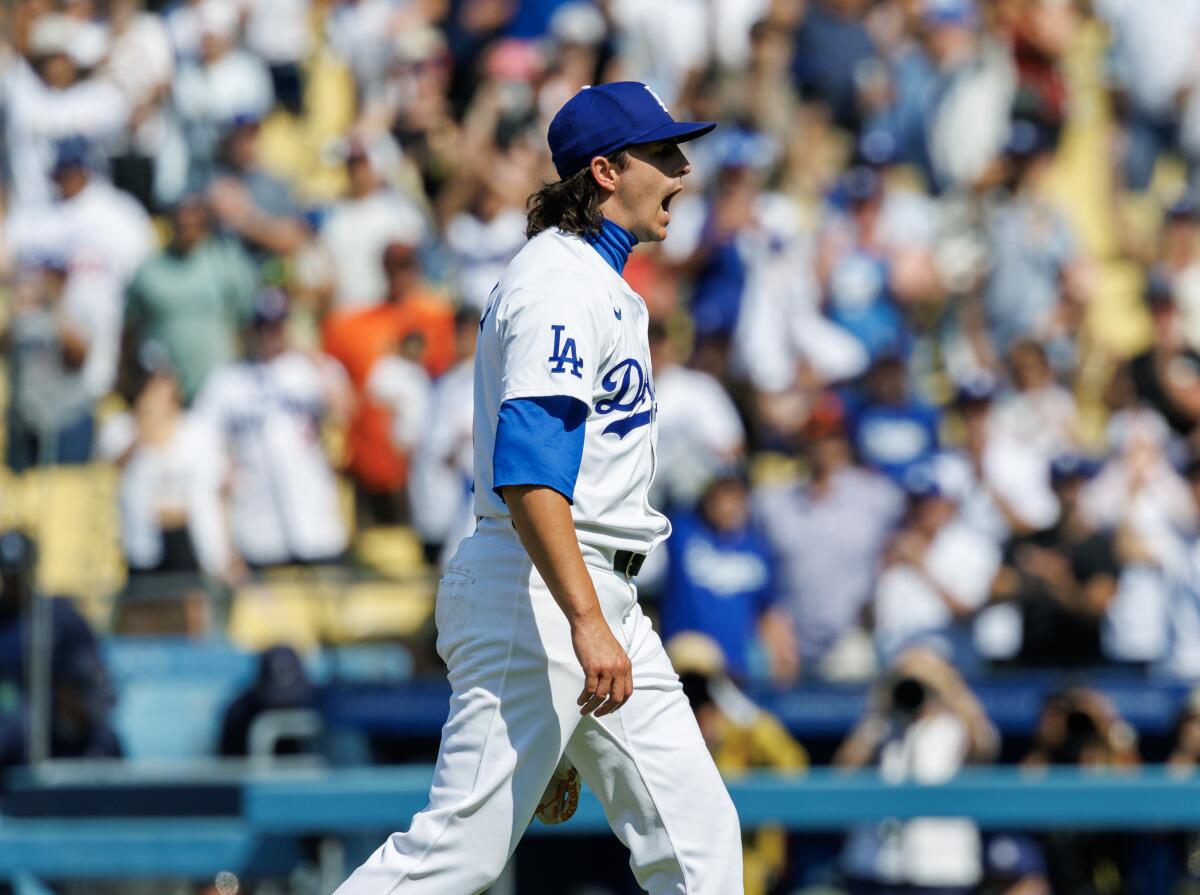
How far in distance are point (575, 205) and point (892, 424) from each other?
18.9ft

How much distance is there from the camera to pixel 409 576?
31.8ft

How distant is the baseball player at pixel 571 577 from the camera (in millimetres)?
4188

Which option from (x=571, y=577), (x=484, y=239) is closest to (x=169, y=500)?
(x=484, y=239)

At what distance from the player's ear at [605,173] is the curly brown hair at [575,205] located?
0.01 meters

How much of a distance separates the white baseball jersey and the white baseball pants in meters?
0.10

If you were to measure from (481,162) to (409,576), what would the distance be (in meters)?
3.08

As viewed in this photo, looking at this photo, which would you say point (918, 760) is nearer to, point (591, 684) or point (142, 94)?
point (591, 684)

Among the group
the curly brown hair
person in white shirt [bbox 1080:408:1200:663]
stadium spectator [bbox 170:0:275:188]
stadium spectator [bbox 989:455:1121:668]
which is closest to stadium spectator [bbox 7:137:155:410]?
stadium spectator [bbox 170:0:275:188]

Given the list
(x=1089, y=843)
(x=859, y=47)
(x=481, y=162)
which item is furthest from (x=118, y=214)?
(x=1089, y=843)

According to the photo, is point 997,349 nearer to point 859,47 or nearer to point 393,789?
point 859,47

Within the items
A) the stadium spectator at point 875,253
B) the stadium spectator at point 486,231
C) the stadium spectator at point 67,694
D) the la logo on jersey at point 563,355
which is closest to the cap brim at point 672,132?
the la logo on jersey at point 563,355

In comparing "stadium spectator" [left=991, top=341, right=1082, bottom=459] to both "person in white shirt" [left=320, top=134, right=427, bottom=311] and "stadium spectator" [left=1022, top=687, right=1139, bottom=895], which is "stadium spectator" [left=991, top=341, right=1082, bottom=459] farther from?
"person in white shirt" [left=320, top=134, right=427, bottom=311]

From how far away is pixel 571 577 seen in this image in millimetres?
4121

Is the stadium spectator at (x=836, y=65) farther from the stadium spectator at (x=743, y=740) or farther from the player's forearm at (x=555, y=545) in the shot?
the player's forearm at (x=555, y=545)
